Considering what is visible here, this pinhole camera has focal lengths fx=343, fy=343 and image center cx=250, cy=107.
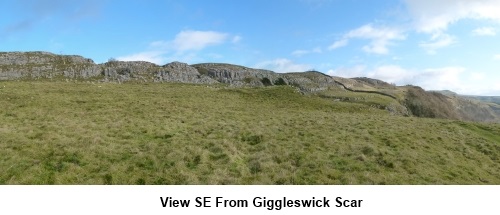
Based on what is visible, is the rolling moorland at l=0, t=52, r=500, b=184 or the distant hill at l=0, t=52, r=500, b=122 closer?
the rolling moorland at l=0, t=52, r=500, b=184

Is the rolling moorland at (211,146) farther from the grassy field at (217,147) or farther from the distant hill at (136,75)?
the distant hill at (136,75)

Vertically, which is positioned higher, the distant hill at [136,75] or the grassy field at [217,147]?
the distant hill at [136,75]

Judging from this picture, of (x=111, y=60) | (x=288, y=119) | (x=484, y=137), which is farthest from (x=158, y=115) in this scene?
(x=111, y=60)

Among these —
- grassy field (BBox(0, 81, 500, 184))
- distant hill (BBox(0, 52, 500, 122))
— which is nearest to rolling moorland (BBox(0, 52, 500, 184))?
grassy field (BBox(0, 81, 500, 184))

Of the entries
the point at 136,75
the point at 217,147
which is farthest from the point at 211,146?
the point at 136,75

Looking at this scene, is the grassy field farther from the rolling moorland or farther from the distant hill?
the distant hill

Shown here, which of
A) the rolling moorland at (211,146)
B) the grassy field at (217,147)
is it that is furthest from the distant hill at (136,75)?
the grassy field at (217,147)

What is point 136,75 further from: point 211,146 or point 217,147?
point 217,147
